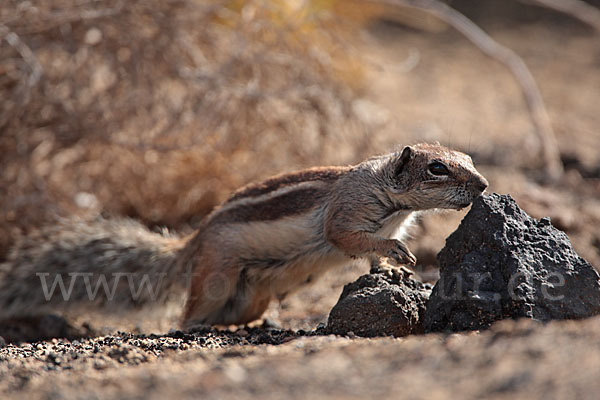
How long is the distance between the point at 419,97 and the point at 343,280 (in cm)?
561

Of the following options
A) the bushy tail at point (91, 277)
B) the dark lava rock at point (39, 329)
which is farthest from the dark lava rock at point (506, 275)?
the dark lava rock at point (39, 329)

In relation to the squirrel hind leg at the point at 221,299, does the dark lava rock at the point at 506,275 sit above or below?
above

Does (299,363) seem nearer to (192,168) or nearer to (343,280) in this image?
(343,280)

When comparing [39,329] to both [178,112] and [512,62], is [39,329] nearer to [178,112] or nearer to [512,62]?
[178,112]

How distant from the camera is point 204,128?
614 cm

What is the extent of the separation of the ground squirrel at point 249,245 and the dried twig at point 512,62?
2574mm

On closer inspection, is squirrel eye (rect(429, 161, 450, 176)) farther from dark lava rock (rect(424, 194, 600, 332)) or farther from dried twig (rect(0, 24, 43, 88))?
dried twig (rect(0, 24, 43, 88))

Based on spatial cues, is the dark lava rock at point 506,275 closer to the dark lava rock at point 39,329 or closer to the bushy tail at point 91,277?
the bushy tail at point 91,277

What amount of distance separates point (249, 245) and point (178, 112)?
196 cm

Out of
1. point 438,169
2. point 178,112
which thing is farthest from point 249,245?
point 178,112

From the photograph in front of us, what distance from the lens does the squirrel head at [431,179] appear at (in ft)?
13.1

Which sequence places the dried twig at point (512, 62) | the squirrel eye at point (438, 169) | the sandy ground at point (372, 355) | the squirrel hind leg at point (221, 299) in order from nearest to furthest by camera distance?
the sandy ground at point (372, 355) < the squirrel eye at point (438, 169) < the squirrel hind leg at point (221, 299) < the dried twig at point (512, 62)

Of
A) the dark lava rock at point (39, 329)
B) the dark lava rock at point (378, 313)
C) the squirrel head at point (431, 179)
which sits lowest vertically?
the dark lava rock at point (39, 329)

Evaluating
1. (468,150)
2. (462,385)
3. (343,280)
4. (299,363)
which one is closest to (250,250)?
(343,280)
